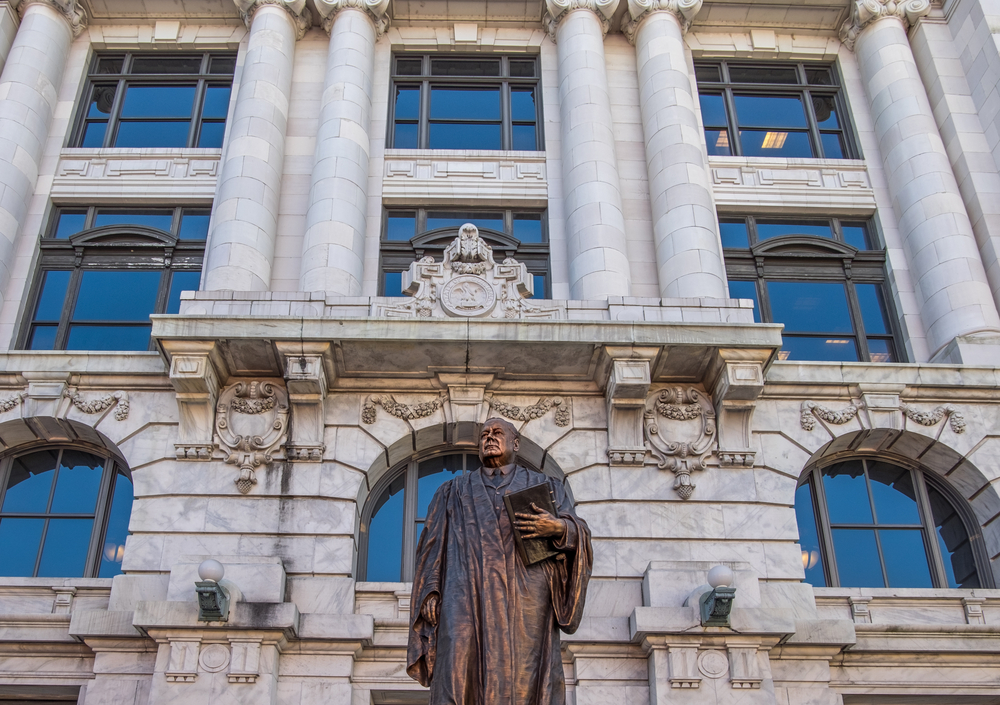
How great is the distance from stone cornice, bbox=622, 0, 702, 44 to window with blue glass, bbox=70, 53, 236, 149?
798 centimetres

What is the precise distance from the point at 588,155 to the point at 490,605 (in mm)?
12063

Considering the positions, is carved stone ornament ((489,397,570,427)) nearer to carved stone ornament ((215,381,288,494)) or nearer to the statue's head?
carved stone ornament ((215,381,288,494))

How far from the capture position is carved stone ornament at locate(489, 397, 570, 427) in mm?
14725

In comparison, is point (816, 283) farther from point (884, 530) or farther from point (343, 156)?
point (343, 156)

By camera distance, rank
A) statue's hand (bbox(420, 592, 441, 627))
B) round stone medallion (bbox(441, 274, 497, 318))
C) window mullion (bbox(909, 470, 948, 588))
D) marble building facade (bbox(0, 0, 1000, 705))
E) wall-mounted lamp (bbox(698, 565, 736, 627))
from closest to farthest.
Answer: statue's hand (bbox(420, 592, 441, 627)), wall-mounted lamp (bbox(698, 565, 736, 627)), marble building facade (bbox(0, 0, 1000, 705)), window mullion (bbox(909, 470, 948, 588)), round stone medallion (bbox(441, 274, 497, 318))

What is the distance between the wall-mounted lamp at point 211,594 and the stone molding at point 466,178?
824cm

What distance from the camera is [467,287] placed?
50.4 feet

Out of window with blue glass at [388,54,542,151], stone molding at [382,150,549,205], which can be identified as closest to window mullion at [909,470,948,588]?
stone molding at [382,150,549,205]

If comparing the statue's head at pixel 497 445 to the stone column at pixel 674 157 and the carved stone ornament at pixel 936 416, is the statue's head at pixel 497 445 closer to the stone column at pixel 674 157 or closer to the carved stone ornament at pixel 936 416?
the stone column at pixel 674 157

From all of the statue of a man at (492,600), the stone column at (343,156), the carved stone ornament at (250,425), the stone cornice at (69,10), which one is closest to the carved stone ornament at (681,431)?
the stone column at (343,156)

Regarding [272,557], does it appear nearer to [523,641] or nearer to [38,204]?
[523,641]

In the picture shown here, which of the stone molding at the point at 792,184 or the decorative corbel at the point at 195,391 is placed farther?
the stone molding at the point at 792,184

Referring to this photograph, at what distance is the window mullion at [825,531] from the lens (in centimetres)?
1450

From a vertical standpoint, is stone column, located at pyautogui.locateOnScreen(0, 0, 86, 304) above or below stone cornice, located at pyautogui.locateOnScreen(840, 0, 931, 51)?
below
